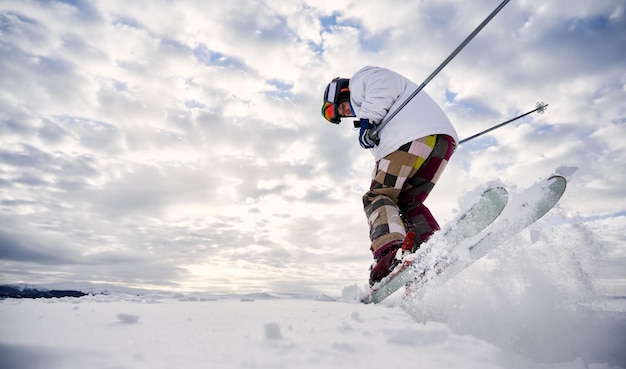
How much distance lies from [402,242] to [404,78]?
1607 mm

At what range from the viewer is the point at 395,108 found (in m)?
3.32

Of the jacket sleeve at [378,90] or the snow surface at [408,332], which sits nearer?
the snow surface at [408,332]

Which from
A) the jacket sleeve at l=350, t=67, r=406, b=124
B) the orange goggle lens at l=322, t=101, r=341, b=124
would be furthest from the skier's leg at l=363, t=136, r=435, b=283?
the orange goggle lens at l=322, t=101, r=341, b=124

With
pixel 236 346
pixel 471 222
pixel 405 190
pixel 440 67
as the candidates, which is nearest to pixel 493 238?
pixel 471 222

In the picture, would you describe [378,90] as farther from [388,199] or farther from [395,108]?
[388,199]

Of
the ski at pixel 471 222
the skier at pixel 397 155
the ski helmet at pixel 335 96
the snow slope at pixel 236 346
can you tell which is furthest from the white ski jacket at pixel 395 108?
the snow slope at pixel 236 346

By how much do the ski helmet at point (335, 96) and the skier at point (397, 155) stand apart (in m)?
0.28

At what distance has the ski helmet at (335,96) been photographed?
3.88 meters

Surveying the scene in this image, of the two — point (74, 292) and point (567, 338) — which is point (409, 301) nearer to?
point (567, 338)

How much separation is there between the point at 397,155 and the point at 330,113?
3.53 ft

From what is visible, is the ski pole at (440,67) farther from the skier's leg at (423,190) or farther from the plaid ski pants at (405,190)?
the skier's leg at (423,190)

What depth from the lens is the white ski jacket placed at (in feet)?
10.5

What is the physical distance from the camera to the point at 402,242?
2961 mm

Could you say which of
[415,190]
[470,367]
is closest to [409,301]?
[415,190]
